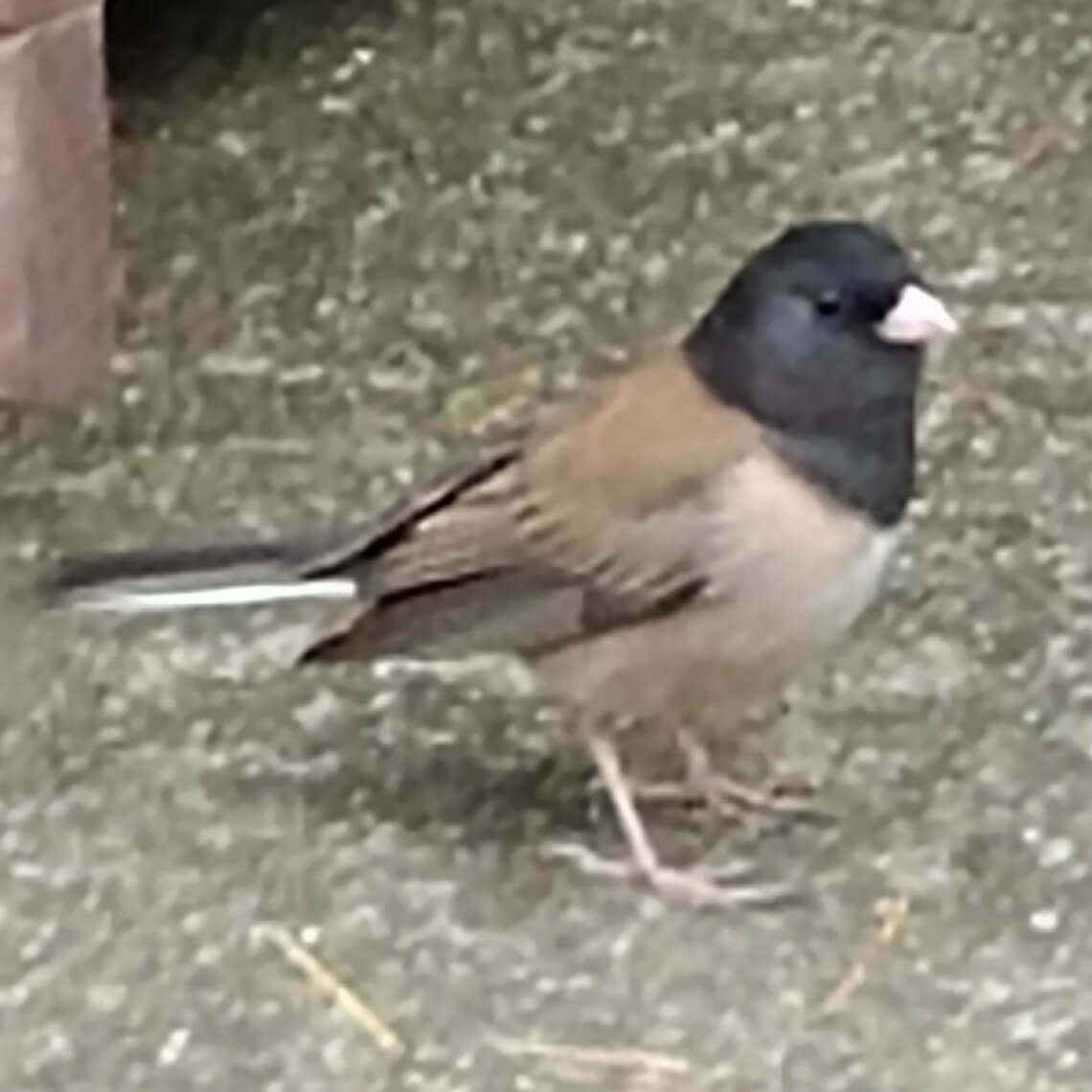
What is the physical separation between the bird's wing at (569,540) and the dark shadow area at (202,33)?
124 cm

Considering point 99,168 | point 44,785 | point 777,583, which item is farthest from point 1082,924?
point 99,168

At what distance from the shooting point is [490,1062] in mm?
1999

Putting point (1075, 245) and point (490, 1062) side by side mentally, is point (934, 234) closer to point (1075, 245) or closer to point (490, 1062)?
point (1075, 245)

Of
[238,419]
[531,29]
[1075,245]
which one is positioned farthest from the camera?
[531,29]

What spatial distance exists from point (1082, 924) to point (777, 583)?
30 centimetres

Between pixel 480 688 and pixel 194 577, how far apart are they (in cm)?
30

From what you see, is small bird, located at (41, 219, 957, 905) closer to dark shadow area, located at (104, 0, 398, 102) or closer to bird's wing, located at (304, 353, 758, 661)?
bird's wing, located at (304, 353, 758, 661)

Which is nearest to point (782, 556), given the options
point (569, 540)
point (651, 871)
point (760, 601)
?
point (760, 601)

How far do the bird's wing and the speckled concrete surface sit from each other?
18cm

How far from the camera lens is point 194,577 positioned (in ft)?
7.20

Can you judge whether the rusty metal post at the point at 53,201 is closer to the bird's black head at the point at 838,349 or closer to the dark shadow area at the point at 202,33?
the dark shadow area at the point at 202,33

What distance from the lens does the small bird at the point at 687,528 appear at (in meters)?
2.09

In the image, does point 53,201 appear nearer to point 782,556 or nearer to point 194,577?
point 194,577

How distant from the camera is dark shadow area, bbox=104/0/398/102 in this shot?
332 centimetres
